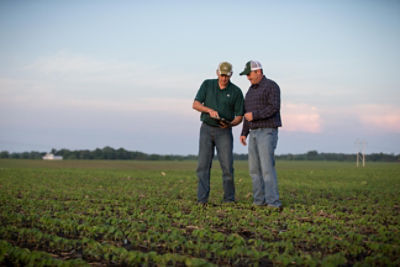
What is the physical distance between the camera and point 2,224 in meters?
5.80

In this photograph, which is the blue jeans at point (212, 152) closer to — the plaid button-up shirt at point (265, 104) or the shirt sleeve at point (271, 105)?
the plaid button-up shirt at point (265, 104)

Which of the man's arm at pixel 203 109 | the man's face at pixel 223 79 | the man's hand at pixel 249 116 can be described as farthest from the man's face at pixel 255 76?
the man's arm at pixel 203 109

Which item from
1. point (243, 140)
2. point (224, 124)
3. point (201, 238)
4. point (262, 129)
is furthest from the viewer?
point (243, 140)

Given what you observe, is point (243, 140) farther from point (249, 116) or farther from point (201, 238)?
point (201, 238)

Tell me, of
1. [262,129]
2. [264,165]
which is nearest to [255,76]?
[262,129]

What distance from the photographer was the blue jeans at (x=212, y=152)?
794 cm

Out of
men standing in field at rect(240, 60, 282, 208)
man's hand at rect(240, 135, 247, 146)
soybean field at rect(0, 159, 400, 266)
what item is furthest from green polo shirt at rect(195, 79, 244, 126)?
soybean field at rect(0, 159, 400, 266)

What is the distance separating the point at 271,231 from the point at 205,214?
159 centimetres

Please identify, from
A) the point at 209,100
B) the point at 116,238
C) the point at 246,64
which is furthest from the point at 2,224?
the point at 246,64

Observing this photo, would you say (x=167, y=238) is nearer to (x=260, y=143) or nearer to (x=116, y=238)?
(x=116, y=238)

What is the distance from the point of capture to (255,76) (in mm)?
7527

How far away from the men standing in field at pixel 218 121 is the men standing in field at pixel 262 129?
353 mm

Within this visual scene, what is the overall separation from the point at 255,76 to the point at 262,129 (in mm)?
956

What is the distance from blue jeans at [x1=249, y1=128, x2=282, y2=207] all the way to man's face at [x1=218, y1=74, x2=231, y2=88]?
103 centimetres
